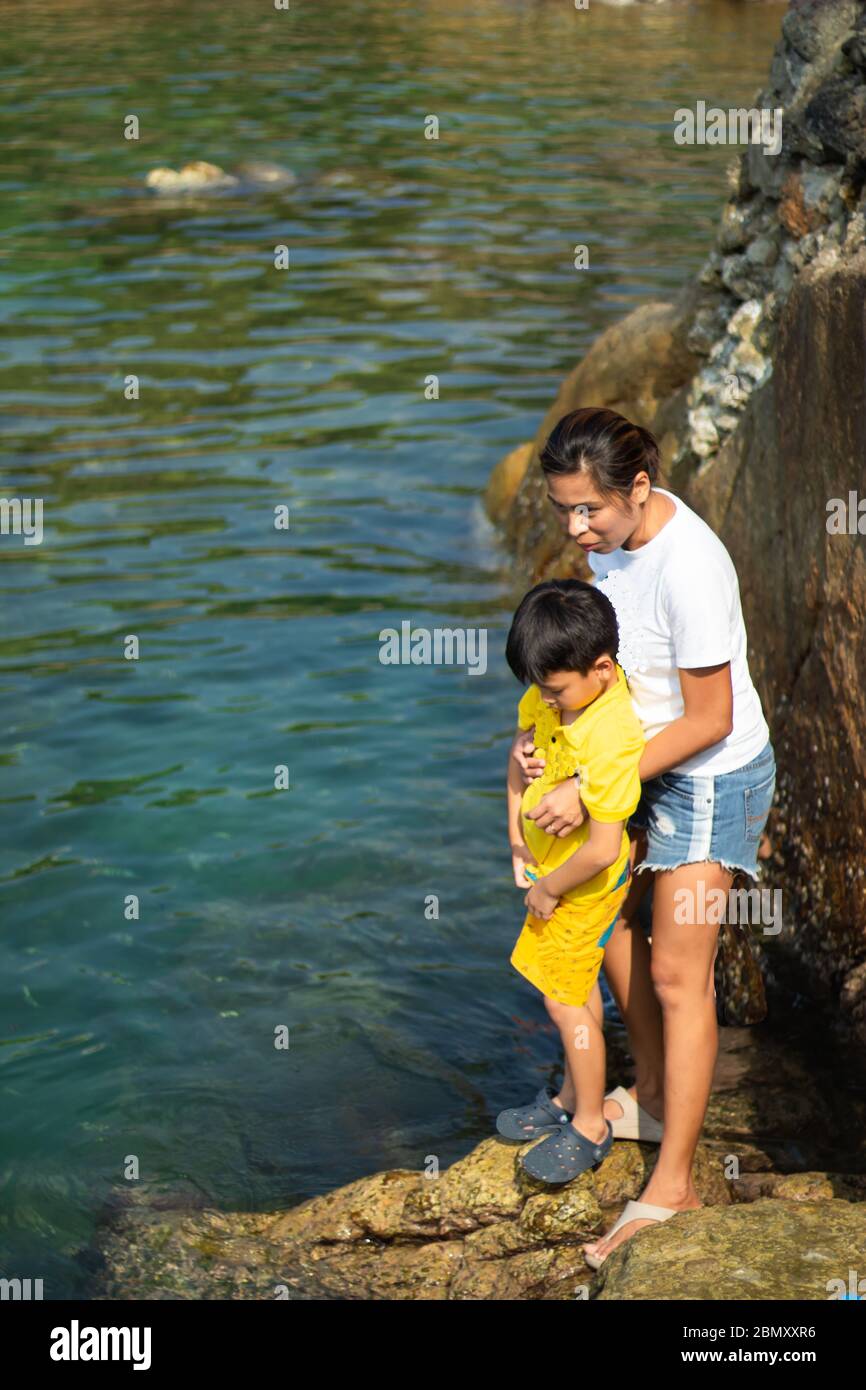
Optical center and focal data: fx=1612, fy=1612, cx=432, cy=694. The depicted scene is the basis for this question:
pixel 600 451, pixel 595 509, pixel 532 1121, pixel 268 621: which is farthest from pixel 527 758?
pixel 268 621

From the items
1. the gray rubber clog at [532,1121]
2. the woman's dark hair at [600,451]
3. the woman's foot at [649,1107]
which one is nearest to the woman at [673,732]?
the woman's dark hair at [600,451]

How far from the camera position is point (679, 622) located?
410 centimetres

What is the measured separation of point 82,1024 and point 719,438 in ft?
11.8

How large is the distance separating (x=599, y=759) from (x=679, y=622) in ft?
1.36

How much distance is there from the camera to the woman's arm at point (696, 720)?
4141 mm

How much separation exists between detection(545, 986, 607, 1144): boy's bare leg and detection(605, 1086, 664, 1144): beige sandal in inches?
5.2

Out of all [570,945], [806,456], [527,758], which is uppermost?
[806,456]

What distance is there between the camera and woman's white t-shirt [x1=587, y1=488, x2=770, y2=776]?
4.09 m

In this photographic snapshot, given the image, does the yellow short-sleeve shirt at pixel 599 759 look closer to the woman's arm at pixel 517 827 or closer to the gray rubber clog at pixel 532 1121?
the woman's arm at pixel 517 827

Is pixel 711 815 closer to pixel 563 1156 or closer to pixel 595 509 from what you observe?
pixel 595 509

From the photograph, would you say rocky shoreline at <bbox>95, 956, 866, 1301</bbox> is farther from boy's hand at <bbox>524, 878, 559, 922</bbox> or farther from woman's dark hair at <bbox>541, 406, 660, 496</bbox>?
woman's dark hair at <bbox>541, 406, 660, 496</bbox>

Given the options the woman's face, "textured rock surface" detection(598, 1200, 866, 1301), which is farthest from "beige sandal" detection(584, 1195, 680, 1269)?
the woman's face

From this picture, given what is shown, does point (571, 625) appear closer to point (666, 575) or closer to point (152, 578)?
point (666, 575)
